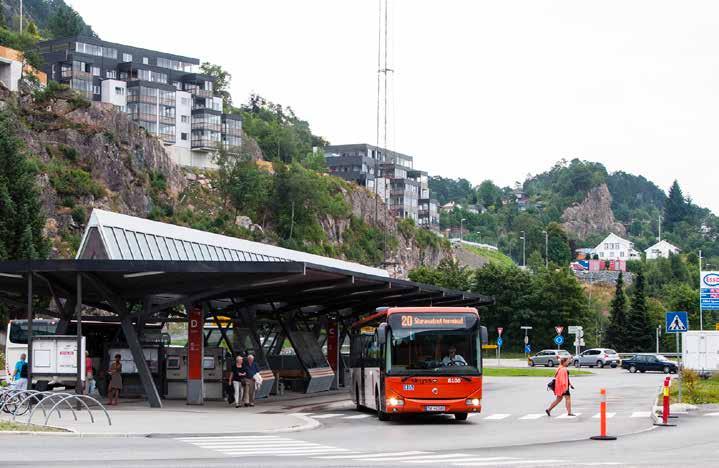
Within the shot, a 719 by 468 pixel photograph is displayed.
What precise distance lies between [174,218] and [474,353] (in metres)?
89.6

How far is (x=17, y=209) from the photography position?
238ft

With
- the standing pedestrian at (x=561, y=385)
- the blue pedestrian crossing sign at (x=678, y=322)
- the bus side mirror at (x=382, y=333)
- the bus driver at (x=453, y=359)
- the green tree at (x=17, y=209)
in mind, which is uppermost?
the green tree at (x=17, y=209)

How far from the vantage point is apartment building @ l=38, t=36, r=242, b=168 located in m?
136

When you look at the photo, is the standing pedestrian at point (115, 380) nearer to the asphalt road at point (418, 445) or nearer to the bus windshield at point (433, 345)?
the asphalt road at point (418, 445)

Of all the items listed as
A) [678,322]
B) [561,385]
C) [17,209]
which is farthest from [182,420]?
[17,209]

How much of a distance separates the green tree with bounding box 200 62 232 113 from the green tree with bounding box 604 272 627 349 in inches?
3132

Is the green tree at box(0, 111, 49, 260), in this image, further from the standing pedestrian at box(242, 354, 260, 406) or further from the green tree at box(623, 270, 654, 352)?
the green tree at box(623, 270, 654, 352)

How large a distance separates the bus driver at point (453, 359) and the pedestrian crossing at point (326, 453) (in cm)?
519

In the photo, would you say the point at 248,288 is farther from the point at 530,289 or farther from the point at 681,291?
the point at 681,291

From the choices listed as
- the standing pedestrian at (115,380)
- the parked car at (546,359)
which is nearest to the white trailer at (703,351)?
the parked car at (546,359)

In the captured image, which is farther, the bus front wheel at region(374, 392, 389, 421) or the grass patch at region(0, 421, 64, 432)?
the bus front wheel at region(374, 392, 389, 421)

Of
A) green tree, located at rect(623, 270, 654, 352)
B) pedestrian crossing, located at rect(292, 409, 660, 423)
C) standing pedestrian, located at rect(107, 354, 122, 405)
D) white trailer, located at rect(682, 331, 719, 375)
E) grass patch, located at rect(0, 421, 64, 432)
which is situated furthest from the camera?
green tree, located at rect(623, 270, 654, 352)

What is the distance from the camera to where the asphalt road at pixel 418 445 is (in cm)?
1794

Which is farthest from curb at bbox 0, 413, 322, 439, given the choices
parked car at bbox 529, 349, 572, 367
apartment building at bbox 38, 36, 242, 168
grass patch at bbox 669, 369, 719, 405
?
apartment building at bbox 38, 36, 242, 168
